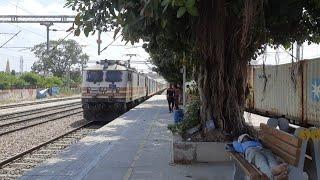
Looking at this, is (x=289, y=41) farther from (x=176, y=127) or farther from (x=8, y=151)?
(x=8, y=151)

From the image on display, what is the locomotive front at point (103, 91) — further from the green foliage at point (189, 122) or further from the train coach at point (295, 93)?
the green foliage at point (189, 122)

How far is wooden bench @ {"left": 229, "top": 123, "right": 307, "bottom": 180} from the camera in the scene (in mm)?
5953

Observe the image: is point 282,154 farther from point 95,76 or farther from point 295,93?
point 95,76

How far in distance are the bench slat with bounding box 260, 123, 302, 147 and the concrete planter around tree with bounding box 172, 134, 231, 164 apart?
2.20m

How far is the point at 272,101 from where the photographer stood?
25.0 m

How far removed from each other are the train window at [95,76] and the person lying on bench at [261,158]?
21.9 meters

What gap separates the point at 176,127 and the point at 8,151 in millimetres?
6233

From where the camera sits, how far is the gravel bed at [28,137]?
15738 millimetres

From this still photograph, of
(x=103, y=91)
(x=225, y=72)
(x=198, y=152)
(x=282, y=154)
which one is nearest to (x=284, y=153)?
(x=282, y=154)

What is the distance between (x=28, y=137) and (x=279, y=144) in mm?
13981

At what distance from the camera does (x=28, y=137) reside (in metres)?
19.3

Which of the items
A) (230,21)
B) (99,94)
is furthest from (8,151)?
(99,94)

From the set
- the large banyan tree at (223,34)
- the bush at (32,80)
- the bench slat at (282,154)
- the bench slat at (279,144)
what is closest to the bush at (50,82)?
the bush at (32,80)

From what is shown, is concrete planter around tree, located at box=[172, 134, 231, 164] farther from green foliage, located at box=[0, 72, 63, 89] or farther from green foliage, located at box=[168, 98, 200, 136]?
green foliage, located at box=[0, 72, 63, 89]
